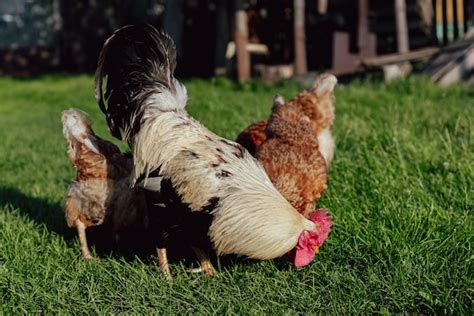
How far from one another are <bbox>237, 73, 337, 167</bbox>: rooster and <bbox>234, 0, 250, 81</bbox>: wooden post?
6688mm

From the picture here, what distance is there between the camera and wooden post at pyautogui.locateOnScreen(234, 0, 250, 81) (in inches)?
453

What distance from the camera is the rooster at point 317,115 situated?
4.92 m

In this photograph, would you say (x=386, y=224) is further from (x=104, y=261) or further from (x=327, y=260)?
(x=104, y=261)

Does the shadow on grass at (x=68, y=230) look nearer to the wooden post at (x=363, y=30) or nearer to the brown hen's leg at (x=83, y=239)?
the brown hen's leg at (x=83, y=239)

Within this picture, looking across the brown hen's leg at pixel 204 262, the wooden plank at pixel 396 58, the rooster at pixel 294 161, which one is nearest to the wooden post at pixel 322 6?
the wooden plank at pixel 396 58

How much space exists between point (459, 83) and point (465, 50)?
0.84 metres

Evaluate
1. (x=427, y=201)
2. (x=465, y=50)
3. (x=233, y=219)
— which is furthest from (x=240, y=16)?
(x=233, y=219)

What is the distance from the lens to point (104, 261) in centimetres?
381

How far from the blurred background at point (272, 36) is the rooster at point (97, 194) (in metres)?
6.58

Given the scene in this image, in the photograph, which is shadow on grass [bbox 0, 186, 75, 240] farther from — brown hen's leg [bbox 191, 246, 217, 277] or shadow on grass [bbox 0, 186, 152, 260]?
brown hen's leg [bbox 191, 246, 217, 277]

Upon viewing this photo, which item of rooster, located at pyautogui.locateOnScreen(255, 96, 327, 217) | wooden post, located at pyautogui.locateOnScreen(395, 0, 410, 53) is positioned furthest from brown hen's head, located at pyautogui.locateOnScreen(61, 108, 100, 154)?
wooden post, located at pyautogui.locateOnScreen(395, 0, 410, 53)

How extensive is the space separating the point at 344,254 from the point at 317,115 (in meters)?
1.64

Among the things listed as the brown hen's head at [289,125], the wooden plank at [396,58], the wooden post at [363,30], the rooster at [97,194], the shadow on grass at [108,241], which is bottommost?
the shadow on grass at [108,241]

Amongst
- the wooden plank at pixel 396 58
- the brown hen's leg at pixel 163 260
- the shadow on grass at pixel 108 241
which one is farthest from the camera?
the wooden plank at pixel 396 58
